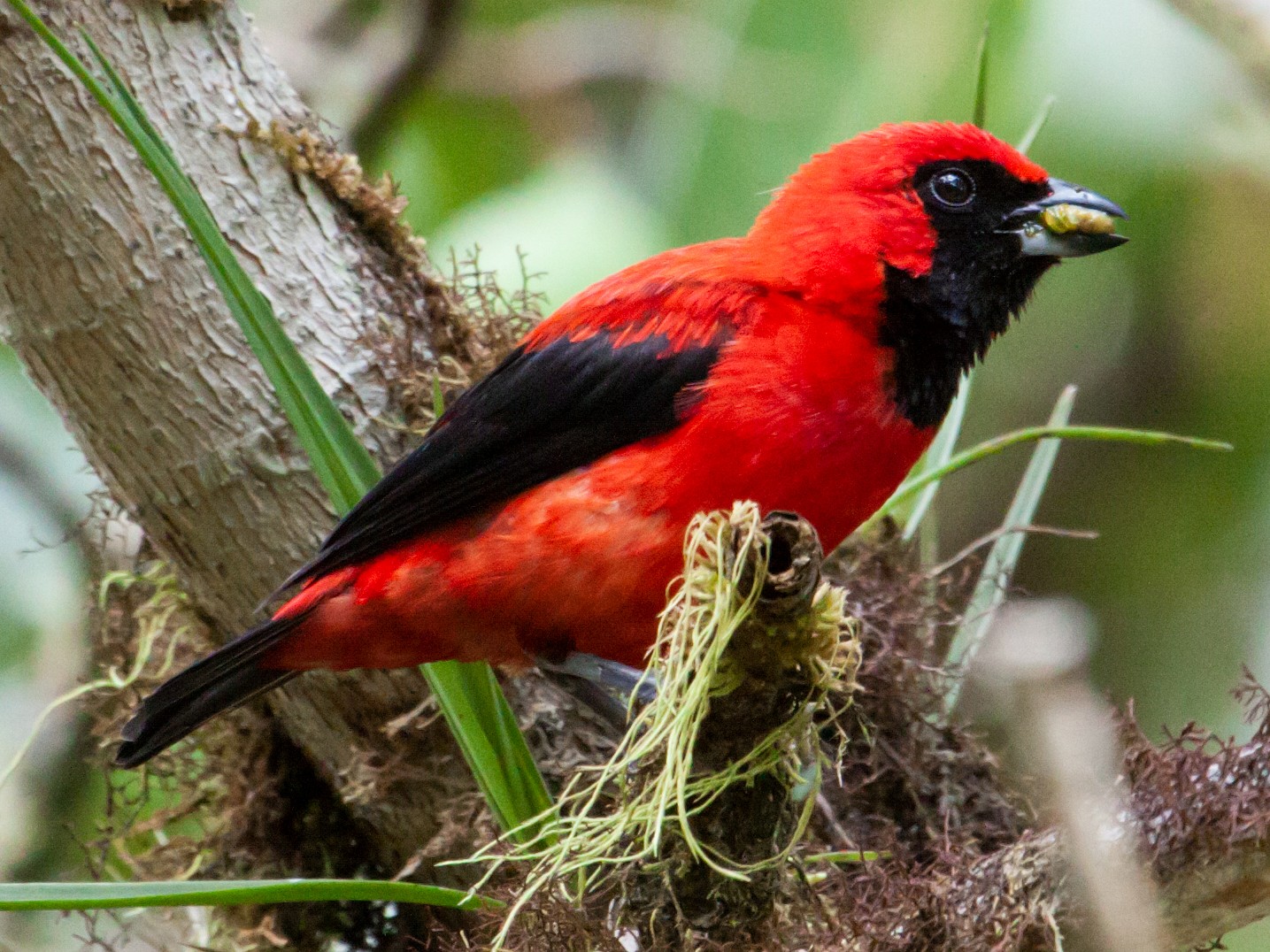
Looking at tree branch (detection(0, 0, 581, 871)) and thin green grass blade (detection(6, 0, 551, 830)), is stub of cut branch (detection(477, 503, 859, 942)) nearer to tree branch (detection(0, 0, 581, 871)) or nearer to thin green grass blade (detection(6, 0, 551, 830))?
thin green grass blade (detection(6, 0, 551, 830))

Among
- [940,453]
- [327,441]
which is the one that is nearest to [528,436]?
[327,441]

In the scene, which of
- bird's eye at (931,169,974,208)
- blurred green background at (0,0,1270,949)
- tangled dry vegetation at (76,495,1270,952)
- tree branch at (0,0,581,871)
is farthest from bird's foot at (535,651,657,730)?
blurred green background at (0,0,1270,949)

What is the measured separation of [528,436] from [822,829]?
108cm

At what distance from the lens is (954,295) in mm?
3131

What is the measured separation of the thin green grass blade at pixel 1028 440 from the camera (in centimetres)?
286

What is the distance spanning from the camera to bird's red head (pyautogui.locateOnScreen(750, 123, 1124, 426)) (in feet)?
10.1

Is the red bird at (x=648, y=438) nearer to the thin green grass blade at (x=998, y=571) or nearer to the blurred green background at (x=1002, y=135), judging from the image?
the thin green grass blade at (x=998, y=571)

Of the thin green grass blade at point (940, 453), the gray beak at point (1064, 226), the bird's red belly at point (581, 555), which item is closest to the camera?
the bird's red belly at point (581, 555)

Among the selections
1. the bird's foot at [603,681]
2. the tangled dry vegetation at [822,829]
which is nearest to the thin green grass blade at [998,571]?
the tangled dry vegetation at [822,829]

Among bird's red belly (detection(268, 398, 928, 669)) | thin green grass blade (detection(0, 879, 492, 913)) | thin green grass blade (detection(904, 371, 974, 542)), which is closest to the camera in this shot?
thin green grass blade (detection(0, 879, 492, 913))

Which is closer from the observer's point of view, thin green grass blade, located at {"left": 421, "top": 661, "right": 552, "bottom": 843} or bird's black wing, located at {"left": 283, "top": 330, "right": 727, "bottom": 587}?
thin green grass blade, located at {"left": 421, "top": 661, "right": 552, "bottom": 843}

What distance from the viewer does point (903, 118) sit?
479 cm

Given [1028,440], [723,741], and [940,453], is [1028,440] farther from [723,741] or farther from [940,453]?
[723,741]

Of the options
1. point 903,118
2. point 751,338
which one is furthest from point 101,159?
point 903,118
